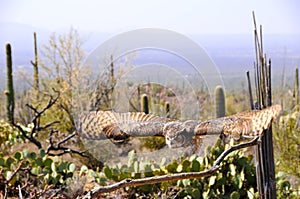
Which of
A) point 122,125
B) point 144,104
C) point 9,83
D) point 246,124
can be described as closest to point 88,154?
point 144,104

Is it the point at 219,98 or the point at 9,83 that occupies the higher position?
the point at 9,83

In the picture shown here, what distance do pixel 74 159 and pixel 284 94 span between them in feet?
9.90

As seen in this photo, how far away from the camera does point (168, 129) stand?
2275mm

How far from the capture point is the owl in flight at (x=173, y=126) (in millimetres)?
Result: 1955

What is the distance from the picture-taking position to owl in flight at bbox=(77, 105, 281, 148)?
6.41ft

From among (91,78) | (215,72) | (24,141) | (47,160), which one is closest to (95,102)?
(91,78)

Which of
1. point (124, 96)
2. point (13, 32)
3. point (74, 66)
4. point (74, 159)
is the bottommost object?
point (74, 159)

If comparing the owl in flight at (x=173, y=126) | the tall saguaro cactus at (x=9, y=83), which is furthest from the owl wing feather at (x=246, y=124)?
the tall saguaro cactus at (x=9, y=83)

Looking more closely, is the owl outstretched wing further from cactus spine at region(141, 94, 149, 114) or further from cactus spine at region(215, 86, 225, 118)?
cactus spine at region(215, 86, 225, 118)

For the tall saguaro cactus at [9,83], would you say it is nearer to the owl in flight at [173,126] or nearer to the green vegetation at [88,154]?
the green vegetation at [88,154]

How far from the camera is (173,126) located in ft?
7.56

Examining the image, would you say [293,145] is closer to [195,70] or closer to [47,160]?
[195,70]

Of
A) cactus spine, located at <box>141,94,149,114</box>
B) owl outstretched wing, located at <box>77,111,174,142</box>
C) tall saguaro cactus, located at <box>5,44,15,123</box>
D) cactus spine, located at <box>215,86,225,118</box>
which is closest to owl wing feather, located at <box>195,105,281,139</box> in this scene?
owl outstretched wing, located at <box>77,111,174,142</box>

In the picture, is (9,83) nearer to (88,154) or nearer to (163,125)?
(88,154)
